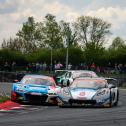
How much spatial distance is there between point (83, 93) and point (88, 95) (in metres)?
0.22

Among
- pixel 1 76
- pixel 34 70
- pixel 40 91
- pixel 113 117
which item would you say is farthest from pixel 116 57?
pixel 113 117

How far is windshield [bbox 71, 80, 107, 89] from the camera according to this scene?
68.4 ft

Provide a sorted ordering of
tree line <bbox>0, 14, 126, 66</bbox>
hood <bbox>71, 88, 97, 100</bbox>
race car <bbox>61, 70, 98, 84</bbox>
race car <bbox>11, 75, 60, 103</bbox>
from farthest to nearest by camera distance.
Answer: tree line <bbox>0, 14, 126, 66</bbox> < race car <bbox>61, 70, 98, 84</bbox> < race car <bbox>11, 75, 60, 103</bbox> < hood <bbox>71, 88, 97, 100</bbox>

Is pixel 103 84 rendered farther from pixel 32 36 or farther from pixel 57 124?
pixel 32 36

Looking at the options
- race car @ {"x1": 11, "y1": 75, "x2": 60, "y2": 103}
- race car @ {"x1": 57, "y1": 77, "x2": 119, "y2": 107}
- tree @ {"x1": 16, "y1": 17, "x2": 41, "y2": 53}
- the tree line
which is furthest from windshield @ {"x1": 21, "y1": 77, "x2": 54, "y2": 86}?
tree @ {"x1": 16, "y1": 17, "x2": 41, "y2": 53}

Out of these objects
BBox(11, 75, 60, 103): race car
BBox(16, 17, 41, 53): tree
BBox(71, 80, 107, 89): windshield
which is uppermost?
BBox(16, 17, 41, 53): tree

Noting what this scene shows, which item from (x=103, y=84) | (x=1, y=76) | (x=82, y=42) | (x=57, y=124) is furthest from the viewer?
Answer: (x=82, y=42)

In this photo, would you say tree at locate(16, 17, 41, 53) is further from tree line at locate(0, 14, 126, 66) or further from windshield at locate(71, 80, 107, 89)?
windshield at locate(71, 80, 107, 89)

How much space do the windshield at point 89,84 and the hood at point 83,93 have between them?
1.92 ft

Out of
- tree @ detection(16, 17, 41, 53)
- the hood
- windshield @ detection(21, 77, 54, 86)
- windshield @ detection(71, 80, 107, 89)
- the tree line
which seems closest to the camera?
the hood

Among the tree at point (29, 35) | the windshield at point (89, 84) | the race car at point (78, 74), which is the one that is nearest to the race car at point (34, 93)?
the windshield at point (89, 84)

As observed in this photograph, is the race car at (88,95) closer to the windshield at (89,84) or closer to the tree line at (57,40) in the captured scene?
the windshield at (89,84)

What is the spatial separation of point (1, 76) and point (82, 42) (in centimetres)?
6326

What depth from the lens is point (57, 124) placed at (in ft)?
41.9
